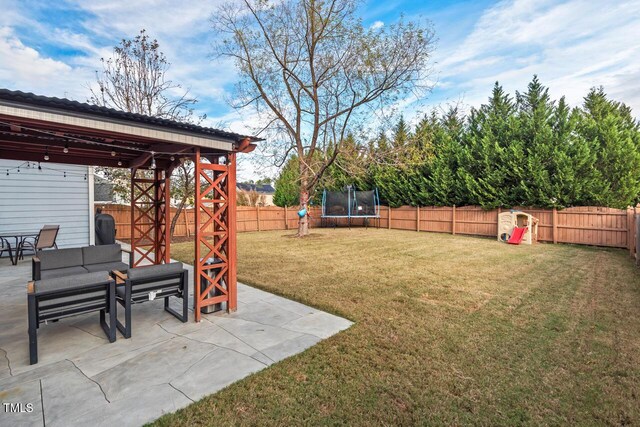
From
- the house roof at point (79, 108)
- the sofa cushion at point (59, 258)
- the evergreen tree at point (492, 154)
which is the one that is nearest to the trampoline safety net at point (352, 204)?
the evergreen tree at point (492, 154)

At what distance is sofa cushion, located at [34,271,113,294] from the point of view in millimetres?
2859

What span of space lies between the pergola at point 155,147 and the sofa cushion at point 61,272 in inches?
53.2

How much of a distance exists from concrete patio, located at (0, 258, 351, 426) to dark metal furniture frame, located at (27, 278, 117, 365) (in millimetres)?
252

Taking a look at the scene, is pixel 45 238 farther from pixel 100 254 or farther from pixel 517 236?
pixel 517 236

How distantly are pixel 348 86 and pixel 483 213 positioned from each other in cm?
813

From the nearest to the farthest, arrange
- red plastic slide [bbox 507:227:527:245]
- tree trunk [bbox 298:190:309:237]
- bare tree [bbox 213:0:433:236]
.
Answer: red plastic slide [bbox 507:227:527:245] < bare tree [bbox 213:0:433:236] < tree trunk [bbox 298:190:309:237]

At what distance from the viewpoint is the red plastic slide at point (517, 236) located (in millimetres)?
10805

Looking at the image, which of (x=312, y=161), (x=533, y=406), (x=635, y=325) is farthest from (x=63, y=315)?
(x=312, y=161)

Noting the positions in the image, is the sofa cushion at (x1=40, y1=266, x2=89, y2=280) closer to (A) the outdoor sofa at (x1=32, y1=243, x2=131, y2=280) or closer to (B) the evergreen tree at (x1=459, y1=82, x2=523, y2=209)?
(A) the outdoor sofa at (x1=32, y1=243, x2=131, y2=280)

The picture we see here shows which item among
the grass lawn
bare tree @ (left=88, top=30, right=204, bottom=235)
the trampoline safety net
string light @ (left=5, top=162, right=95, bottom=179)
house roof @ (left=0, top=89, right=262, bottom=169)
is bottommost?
the grass lawn

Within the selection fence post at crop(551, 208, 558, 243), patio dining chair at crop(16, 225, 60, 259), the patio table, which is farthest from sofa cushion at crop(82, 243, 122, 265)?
fence post at crop(551, 208, 558, 243)

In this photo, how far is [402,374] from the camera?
8.66 ft

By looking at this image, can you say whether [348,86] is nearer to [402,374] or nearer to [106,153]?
[106,153]

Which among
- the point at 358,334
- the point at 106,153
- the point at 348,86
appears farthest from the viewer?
the point at 348,86
